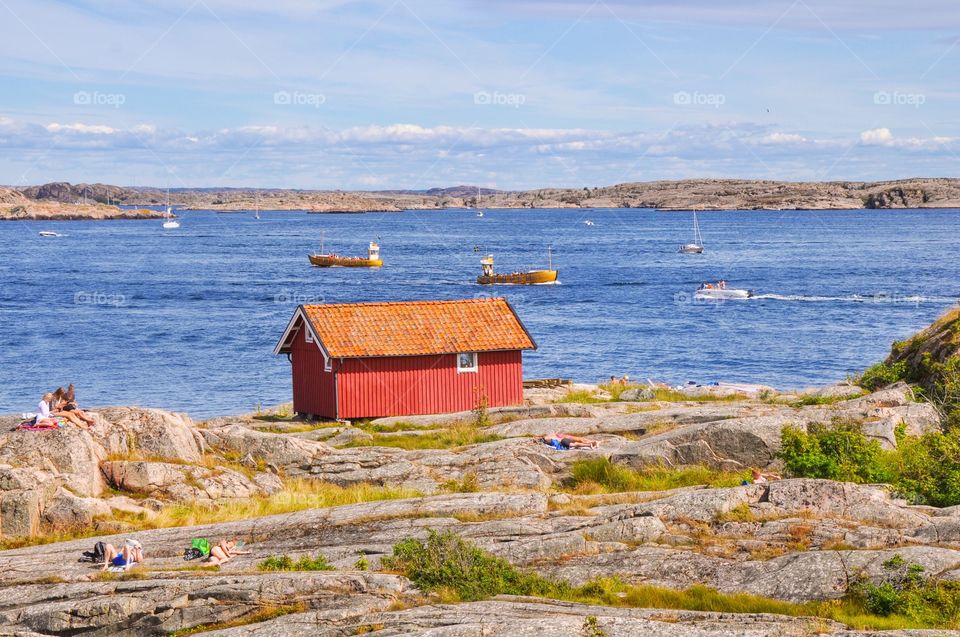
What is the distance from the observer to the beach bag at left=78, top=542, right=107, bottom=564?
18528mm

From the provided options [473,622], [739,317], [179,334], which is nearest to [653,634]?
[473,622]

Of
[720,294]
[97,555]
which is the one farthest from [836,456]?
[720,294]

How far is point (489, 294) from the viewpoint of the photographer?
10250 centimetres

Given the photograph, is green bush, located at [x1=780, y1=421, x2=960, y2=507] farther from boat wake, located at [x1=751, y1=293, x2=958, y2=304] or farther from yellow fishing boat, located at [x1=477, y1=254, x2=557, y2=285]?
yellow fishing boat, located at [x1=477, y1=254, x2=557, y2=285]

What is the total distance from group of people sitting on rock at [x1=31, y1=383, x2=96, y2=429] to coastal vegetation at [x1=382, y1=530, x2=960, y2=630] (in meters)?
11.3

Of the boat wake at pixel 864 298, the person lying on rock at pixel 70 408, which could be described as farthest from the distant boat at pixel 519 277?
the person lying on rock at pixel 70 408

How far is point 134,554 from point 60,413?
8424 mm

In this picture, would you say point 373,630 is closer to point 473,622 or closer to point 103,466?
point 473,622

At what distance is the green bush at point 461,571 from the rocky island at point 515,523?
4 cm

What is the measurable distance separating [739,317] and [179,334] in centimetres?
4124

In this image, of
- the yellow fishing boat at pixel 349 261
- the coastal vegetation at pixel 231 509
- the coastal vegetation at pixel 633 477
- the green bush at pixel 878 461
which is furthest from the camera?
the yellow fishing boat at pixel 349 261

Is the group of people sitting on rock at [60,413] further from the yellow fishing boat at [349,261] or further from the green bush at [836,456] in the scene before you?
the yellow fishing boat at [349,261]

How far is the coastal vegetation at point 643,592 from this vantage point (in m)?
14.5

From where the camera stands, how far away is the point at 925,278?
11150cm
